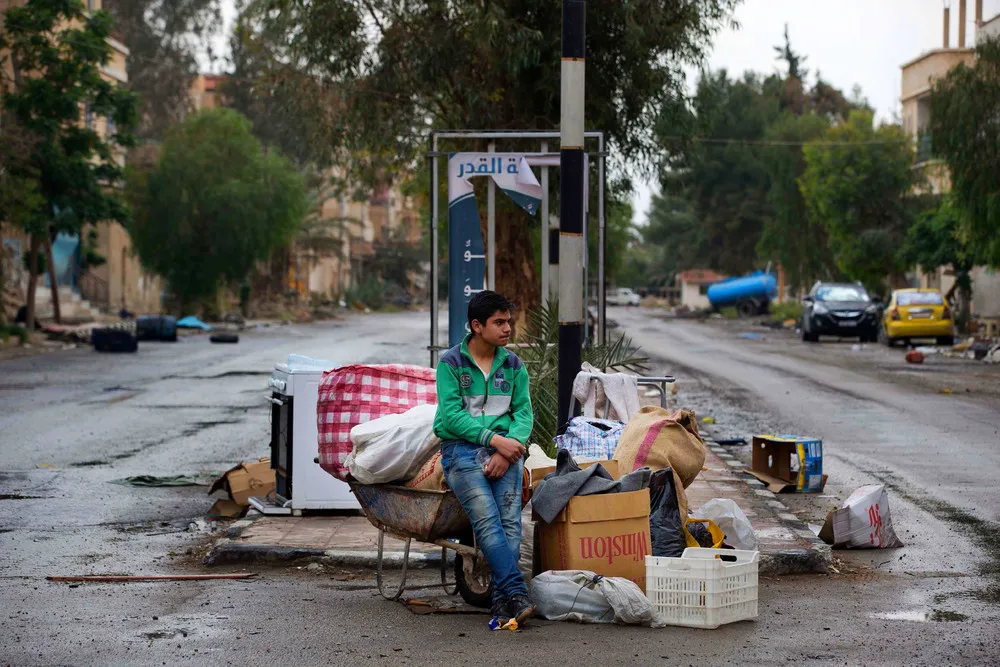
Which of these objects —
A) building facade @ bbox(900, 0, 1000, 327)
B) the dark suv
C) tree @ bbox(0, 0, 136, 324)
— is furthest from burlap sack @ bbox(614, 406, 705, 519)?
building facade @ bbox(900, 0, 1000, 327)

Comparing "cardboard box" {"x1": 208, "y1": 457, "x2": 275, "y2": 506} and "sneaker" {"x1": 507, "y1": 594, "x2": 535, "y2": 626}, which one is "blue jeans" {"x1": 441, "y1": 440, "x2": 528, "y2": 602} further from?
"cardboard box" {"x1": 208, "y1": 457, "x2": 275, "y2": 506}

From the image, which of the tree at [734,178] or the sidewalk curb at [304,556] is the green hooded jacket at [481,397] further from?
the tree at [734,178]

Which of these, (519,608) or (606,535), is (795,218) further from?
(519,608)

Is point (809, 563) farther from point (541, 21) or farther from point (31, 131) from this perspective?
point (31, 131)

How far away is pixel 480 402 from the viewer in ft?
22.3

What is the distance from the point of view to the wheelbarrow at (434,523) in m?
6.83

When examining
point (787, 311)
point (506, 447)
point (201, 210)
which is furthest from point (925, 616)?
point (787, 311)

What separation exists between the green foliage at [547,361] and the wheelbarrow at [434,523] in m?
3.34

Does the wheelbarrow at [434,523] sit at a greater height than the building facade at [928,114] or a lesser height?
lesser

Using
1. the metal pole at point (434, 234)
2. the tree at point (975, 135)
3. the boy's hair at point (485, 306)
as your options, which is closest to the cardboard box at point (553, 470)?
the boy's hair at point (485, 306)

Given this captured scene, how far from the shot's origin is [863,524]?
29.4 ft

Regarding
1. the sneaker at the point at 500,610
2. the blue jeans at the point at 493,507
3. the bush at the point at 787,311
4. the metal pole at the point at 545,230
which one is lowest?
the bush at the point at 787,311

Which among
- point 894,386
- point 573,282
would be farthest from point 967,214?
point 573,282

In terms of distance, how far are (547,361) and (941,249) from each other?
33.3m
